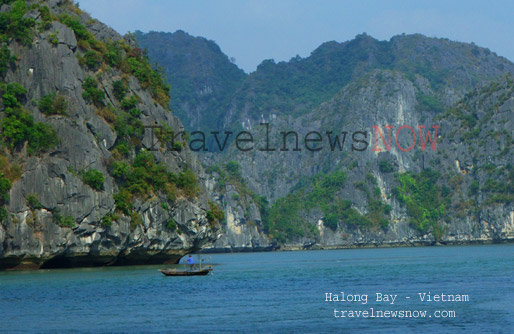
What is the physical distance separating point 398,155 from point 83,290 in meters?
136

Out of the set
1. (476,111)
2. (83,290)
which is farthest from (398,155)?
(83,290)

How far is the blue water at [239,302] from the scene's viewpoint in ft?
105

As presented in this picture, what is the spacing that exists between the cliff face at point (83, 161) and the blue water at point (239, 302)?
8.39ft

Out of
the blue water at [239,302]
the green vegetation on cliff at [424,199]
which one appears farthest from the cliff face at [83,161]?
the green vegetation on cliff at [424,199]

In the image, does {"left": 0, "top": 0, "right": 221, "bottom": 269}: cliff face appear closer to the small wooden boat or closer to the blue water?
the blue water

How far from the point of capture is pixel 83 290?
45.2 meters

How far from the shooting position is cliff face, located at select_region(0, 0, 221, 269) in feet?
185

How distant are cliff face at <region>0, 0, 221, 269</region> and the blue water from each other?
8.39 feet

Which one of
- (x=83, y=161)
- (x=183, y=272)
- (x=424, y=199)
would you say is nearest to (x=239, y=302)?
(x=183, y=272)

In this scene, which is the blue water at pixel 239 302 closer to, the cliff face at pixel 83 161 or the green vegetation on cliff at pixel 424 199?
the cliff face at pixel 83 161

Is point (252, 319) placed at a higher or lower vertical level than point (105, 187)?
lower

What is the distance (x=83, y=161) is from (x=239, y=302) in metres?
23.0

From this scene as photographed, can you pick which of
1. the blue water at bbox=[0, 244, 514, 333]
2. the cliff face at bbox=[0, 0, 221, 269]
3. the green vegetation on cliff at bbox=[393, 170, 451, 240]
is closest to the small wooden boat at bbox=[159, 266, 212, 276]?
the blue water at bbox=[0, 244, 514, 333]

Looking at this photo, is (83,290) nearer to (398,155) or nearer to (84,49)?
(84,49)
